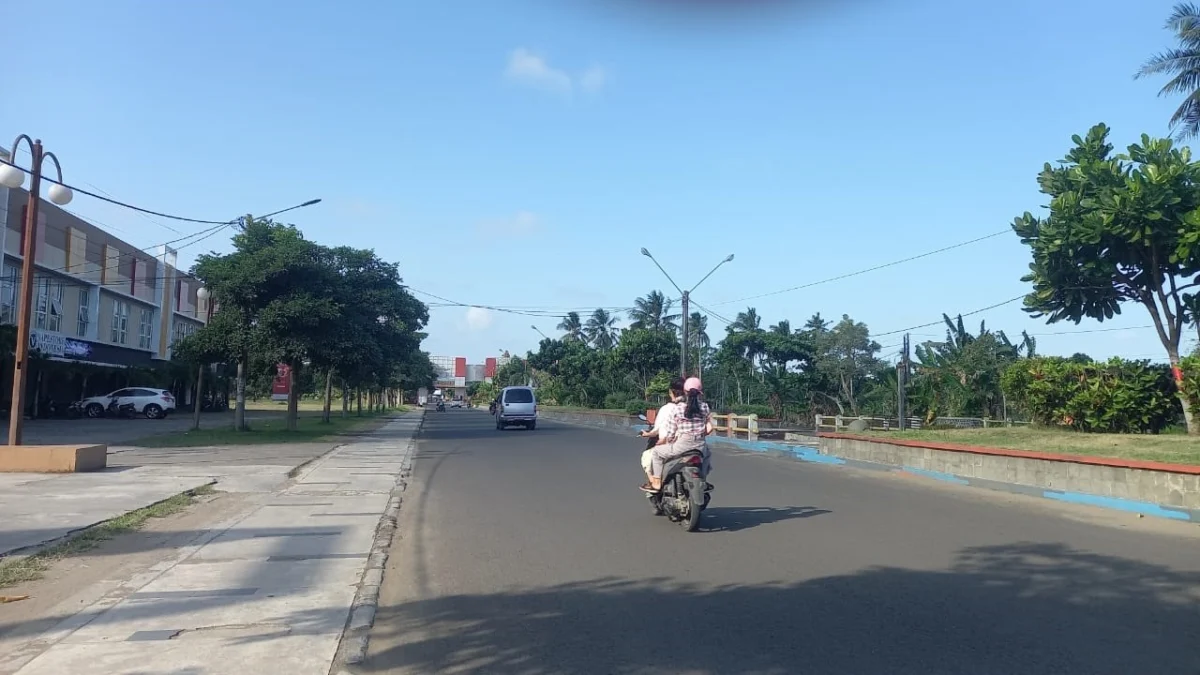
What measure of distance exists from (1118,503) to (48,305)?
42.8 metres

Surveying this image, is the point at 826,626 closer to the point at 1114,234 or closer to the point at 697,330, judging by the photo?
the point at 1114,234

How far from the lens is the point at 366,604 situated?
6.77 meters

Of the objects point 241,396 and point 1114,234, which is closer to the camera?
point 1114,234

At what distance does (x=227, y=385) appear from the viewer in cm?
5950

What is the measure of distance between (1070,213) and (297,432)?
997 inches

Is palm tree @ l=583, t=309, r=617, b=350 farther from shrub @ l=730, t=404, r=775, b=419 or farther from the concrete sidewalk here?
the concrete sidewalk

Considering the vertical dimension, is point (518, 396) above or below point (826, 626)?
above

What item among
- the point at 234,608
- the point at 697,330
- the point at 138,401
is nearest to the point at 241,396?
the point at 138,401

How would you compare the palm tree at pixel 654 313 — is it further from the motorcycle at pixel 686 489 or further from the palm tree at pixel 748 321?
the motorcycle at pixel 686 489

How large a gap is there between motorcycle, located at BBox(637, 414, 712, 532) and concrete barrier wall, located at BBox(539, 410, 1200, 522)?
6268mm

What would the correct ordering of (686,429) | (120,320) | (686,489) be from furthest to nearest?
(120,320)
(686,429)
(686,489)

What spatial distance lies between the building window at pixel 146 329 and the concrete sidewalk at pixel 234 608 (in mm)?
48677

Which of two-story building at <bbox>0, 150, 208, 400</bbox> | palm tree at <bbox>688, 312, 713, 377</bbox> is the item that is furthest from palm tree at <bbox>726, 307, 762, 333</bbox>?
two-story building at <bbox>0, 150, 208, 400</bbox>

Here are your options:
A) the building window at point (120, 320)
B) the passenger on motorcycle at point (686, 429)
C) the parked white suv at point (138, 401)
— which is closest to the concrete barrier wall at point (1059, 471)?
the passenger on motorcycle at point (686, 429)
